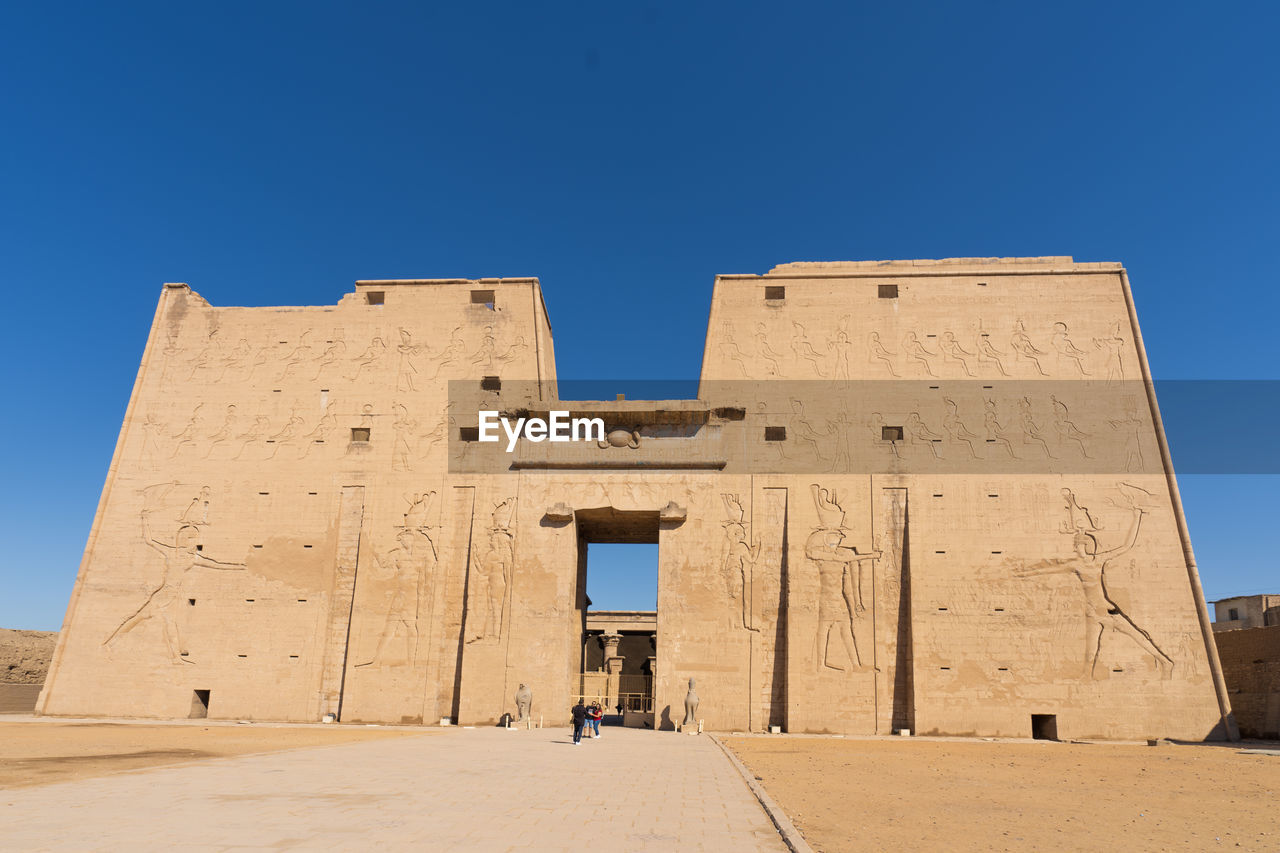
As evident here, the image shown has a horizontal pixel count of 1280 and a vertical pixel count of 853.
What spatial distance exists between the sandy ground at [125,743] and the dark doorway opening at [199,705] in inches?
71.4

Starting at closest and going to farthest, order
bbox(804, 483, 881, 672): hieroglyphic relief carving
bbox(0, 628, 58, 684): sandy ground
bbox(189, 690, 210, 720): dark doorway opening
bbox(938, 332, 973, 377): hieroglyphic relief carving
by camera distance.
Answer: bbox(804, 483, 881, 672): hieroglyphic relief carving
bbox(189, 690, 210, 720): dark doorway opening
bbox(938, 332, 973, 377): hieroglyphic relief carving
bbox(0, 628, 58, 684): sandy ground

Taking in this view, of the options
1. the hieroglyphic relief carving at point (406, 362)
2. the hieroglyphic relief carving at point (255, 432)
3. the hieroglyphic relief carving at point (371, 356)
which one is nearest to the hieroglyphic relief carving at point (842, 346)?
the hieroglyphic relief carving at point (406, 362)

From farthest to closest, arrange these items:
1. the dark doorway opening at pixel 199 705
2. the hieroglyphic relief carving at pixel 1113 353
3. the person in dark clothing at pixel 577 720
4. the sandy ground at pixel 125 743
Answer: the hieroglyphic relief carving at pixel 1113 353, the dark doorway opening at pixel 199 705, the person in dark clothing at pixel 577 720, the sandy ground at pixel 125 743

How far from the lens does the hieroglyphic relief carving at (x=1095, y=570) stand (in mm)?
20031

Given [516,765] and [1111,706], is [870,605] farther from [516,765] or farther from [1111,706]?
[516,765]

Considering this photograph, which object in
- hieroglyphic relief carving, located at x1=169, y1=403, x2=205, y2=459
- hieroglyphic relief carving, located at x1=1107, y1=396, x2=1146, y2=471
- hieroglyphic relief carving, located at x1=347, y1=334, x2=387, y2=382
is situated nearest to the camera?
hieroglyphic relief carving, located at x1=1107, y1=396, x2=1146, y2=471

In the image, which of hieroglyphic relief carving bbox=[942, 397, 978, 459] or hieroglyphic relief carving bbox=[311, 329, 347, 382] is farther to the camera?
hieroglyphic relief carving bbox=[311, 329, 347, 382]

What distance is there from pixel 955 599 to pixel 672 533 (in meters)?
7.45

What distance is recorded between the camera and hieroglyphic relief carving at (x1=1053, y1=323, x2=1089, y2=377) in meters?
22.6

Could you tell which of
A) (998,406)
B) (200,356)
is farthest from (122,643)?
(998,406)

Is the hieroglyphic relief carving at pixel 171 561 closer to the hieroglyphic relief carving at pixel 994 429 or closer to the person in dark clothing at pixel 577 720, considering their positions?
the person in dark clothing at pixel 577 720

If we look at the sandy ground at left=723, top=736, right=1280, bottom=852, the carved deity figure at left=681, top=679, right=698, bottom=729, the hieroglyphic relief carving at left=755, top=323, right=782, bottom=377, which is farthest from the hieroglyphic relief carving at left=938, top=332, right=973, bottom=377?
the carved deity figure at left=681, top=679, right=698, bottom=729

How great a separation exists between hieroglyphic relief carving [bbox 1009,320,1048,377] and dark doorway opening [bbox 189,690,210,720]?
78.6 feet

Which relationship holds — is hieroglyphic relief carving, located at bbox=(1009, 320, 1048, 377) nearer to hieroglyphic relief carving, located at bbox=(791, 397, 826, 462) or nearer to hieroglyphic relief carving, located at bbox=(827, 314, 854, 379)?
hieroglyphic relief carving, located at bbox=(827, 314, 854, 379)
